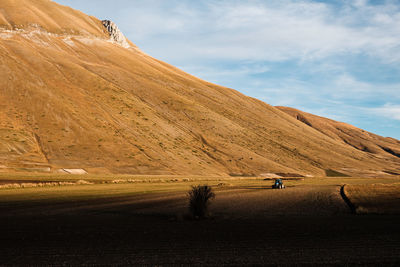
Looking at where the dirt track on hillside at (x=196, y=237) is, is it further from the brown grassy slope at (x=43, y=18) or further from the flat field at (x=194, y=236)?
the brown grassy slope at (x=43, y=18)

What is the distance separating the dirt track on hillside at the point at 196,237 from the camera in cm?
1327

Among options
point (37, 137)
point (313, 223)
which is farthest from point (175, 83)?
point (313, 223)

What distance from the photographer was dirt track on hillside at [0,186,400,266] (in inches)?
522

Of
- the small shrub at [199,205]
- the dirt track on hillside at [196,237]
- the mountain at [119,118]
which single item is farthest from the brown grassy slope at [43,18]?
the small shrub at [199,205]

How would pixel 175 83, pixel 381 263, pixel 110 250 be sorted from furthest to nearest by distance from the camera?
pixel 175 83 < pixel 110 250 < pixel 381 263

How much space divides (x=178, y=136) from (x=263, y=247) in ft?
343

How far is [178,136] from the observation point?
119 metres

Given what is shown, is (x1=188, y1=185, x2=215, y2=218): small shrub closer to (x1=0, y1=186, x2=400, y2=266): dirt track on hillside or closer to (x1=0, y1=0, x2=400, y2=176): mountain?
(x1=0, y1=186, x2=400, y2=266): dirt track on hillside

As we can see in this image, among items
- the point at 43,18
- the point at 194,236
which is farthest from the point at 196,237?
the point at 43,18

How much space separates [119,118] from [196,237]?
100094 millimetres

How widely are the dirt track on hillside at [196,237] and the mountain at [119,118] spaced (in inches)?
2390

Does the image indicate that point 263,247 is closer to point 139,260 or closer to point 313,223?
point 139,260

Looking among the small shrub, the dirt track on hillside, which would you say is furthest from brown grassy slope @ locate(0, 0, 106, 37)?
the small shrub

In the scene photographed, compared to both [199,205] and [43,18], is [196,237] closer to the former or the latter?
[199,205]
